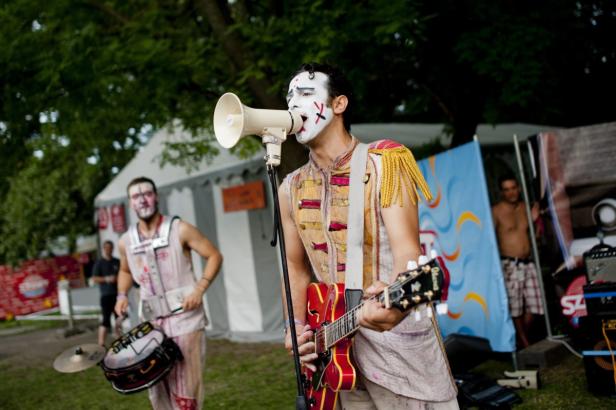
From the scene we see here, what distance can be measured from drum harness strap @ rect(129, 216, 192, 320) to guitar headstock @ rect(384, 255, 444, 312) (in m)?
2.68

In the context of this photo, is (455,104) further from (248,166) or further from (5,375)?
(5,375)

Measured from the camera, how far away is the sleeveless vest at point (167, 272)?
168 inches

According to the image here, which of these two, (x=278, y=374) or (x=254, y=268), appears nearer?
(x=278, y=374)

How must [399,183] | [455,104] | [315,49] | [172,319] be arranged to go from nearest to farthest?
1. [399,183]
2. [172,319]
3. [315,49]
4. [455,104]

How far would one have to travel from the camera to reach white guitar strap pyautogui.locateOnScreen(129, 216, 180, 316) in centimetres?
429

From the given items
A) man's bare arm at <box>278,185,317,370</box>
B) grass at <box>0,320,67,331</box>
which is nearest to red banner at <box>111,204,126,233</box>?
grass at <box>0,320,67,331</box>

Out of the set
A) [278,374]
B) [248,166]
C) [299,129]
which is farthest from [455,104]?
[299,129]

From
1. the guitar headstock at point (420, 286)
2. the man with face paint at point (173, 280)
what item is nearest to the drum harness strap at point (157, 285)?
the man with face paint at point (173, 280)

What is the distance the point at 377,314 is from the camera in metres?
1.95

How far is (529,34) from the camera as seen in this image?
7.52 m

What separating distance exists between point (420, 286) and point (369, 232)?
48cm

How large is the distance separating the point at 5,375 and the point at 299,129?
953 centimetres

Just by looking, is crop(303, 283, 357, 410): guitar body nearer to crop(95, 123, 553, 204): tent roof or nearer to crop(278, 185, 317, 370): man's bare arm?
crop(278, 185, 317, 370): man's bare arm

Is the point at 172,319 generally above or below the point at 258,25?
below
